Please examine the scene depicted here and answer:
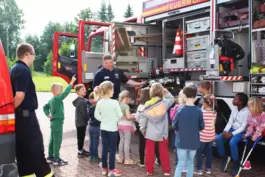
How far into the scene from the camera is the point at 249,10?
5.61 metres

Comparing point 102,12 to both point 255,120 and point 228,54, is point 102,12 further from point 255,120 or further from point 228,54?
point 255,120

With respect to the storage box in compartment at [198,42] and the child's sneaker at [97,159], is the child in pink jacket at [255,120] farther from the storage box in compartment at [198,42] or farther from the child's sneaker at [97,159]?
the child's sneaker at [97,159]

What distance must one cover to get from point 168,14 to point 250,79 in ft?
9.36

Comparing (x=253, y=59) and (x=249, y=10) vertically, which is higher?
(x=249, y=10)

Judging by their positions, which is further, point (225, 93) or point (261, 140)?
point (225, 93)

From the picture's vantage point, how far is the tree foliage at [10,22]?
64.3 m

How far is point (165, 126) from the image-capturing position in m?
5.27

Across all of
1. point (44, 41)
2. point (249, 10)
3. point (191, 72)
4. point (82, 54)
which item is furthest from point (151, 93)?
point (44, 41)

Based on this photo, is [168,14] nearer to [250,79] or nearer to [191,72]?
[191,72]

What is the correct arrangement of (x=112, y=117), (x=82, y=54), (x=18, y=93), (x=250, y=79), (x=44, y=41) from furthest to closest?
(x=44, y=41), (x=82, y=54), (x=250, y=79), (x=112, y=117), (x=18, y=93)

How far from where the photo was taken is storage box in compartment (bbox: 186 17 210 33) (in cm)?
688

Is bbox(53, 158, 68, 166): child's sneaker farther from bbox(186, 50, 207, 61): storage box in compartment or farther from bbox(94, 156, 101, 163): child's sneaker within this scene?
bbox(186, 50, 207, 61): storage box in compartment

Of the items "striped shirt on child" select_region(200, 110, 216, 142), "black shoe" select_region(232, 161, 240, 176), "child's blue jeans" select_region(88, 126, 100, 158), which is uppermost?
"striped shirt on child" select_region(200, 110, 216, 142)

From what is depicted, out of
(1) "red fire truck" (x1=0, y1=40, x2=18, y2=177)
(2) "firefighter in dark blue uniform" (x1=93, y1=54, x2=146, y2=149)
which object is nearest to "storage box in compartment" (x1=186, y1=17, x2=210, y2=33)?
(2) "firefighter in dark blue uniform" (x1=93, y1=54, x2=146, y2=149)
